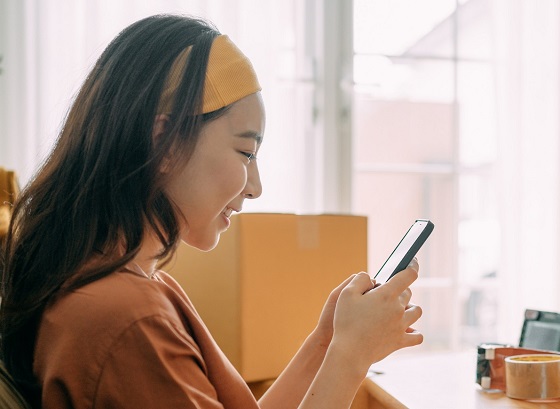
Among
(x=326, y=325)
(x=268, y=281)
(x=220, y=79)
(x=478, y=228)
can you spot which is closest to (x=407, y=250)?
(x=326, y=325)

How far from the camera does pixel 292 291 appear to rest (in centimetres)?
131

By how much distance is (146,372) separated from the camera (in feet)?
2.03

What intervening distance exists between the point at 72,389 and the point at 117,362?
0.17 ft

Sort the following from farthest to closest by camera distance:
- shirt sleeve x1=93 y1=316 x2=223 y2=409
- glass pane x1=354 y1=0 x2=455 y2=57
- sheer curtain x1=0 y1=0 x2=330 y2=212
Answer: glass pane x1=354 y1=0 x2=455 y2=57, sheer curtain x1=0 y1=0 x2=330 y2=212, shirt sleeve x1=93 y1=316 x2=223 y2=409

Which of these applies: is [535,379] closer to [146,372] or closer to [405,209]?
[146,372]

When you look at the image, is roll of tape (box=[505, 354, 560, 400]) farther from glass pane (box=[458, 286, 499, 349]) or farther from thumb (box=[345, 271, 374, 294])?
glass pane (box=[458, 286, 499, 349])

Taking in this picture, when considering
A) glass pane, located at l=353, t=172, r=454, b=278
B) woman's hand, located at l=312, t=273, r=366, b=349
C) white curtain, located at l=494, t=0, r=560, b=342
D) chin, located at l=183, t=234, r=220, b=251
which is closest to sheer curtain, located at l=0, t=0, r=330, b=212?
glass pane, located at l=353, t=172, r=454, b=278

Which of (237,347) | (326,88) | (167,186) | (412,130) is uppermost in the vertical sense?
(326,88)

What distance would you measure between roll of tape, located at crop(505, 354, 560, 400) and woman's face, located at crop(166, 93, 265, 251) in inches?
19.5

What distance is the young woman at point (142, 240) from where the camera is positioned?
0.62 m

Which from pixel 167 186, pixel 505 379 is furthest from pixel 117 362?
pixel 505 379

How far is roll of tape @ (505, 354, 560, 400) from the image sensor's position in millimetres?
914

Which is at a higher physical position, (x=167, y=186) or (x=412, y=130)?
(x=412, y=130)

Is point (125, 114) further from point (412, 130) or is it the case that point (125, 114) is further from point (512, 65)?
point (512, 65)
